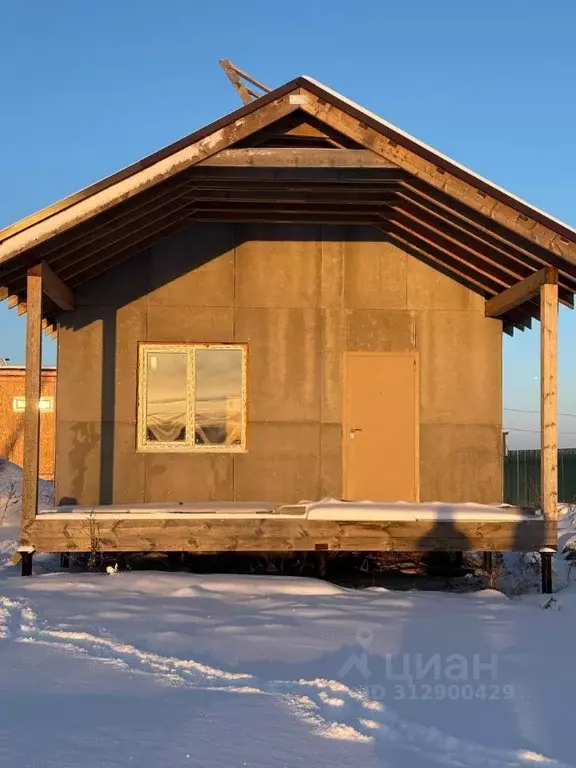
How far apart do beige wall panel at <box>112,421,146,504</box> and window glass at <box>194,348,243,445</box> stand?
2.87 ft

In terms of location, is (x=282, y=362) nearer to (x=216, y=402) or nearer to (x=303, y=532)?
(x=216, y=402)

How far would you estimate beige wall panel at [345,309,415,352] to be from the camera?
36.6ft

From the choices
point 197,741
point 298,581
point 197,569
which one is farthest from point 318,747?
point 197,569

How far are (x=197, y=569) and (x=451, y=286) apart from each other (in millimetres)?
5435

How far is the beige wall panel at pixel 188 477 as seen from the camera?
10852mm

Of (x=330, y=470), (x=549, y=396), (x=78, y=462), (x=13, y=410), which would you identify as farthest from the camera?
(x=13, y=410)

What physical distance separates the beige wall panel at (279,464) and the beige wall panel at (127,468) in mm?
1335

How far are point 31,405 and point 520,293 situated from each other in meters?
6.15

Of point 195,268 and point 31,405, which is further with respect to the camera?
point 195,268

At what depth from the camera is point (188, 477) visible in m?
10.9

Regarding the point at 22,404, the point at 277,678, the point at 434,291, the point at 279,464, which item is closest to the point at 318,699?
the point at 277,678

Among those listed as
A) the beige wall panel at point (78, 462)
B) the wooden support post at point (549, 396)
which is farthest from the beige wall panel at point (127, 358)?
the wooden support post at point (549, 396)

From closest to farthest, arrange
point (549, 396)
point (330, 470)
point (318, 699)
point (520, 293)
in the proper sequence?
1. point (318, 699)
2. point (549, 396)
3. point (520, 293)
4. point (330, 470)

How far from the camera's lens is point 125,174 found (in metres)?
8.36
